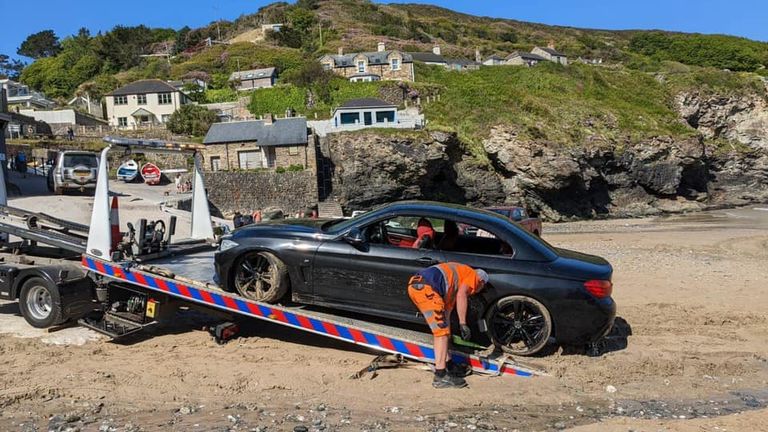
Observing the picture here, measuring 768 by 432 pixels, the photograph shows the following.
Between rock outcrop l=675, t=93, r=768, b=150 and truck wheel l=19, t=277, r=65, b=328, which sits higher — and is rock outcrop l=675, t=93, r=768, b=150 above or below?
above

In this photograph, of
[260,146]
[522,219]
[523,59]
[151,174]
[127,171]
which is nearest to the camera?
[522,219]

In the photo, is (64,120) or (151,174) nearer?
(151,174)

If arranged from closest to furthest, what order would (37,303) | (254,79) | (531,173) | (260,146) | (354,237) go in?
(354,237), (37,303), (531,173), (260,146), (254,79)

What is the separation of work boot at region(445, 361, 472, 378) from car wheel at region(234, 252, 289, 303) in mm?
2017

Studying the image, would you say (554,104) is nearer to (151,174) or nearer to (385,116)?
(385,116)

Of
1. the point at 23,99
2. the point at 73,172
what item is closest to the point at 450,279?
the point at 73,172

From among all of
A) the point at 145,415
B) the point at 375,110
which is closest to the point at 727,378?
the point at 145,415

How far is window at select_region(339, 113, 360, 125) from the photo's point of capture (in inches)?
1518

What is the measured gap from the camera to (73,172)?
22.6 metres

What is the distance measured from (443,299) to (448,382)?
31.2 inches

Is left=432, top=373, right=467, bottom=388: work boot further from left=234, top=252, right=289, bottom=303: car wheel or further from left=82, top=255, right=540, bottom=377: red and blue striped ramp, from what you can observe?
left=234, top=252, right=289, bottom=303: car wheel

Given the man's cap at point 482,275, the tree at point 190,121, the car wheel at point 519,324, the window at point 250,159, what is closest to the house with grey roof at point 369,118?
the window at point 250,159

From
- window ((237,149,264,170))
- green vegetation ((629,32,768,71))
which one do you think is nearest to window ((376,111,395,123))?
window ((237,149,264,170))

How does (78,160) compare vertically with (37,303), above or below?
above
